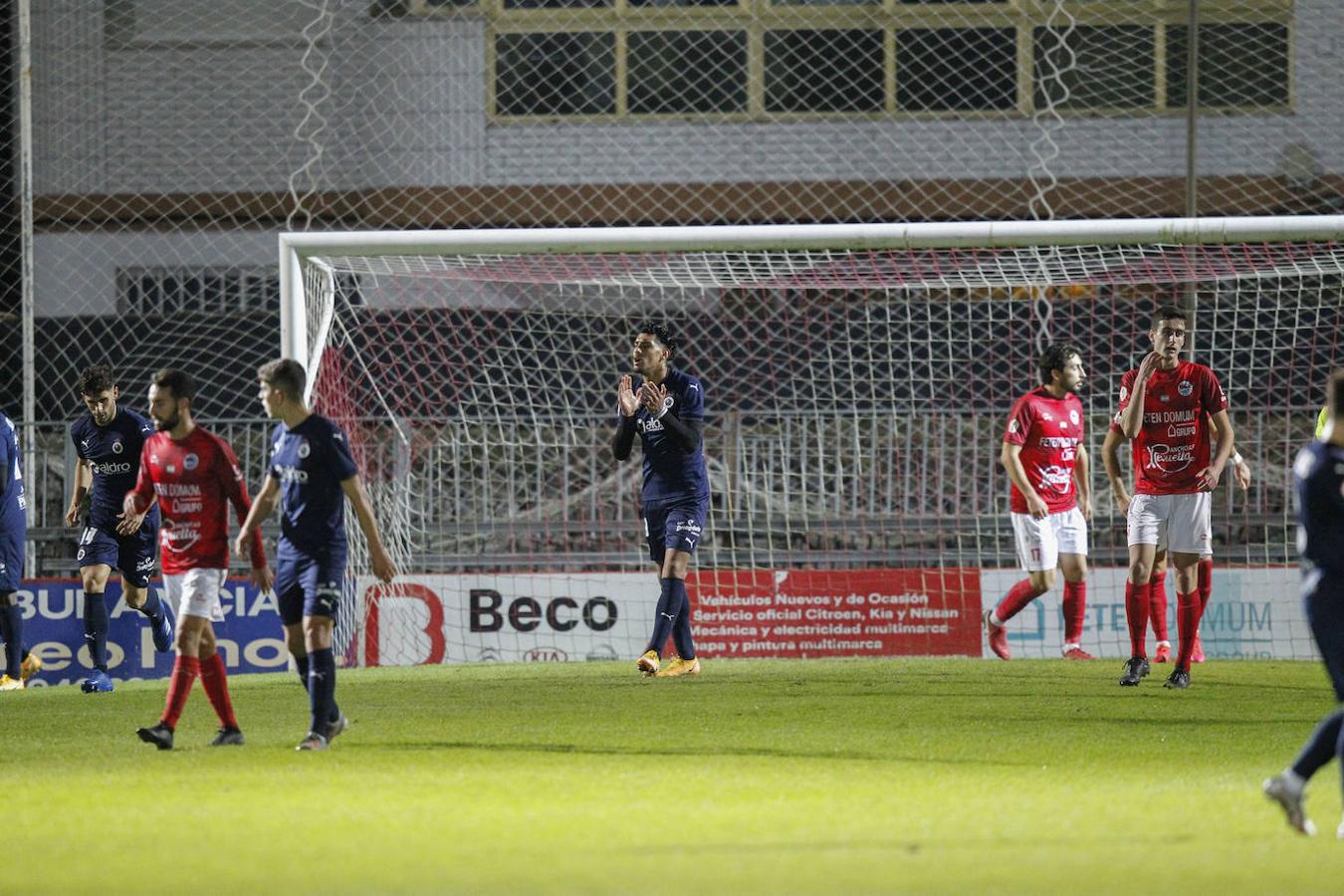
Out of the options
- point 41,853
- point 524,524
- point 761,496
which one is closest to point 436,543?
point 524,524

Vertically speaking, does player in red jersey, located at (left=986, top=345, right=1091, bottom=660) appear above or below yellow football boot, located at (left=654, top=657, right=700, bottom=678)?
above

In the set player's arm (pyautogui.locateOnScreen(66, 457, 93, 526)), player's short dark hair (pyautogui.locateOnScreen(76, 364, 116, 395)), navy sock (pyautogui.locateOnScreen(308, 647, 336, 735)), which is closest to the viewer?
navy sock (pyautogui.locateOnScreen(308, 647, 336, 735))

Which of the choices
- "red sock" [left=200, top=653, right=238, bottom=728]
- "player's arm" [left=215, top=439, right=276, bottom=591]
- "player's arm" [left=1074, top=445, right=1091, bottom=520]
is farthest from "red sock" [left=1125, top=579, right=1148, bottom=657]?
"red sock" [left=200, top=653, right=238, bottom=728]

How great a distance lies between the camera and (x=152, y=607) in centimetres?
1174

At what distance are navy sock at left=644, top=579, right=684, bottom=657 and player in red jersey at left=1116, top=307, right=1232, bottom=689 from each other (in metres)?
2.70

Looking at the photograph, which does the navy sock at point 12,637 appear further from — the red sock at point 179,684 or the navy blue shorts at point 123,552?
the red sock at point 179,684

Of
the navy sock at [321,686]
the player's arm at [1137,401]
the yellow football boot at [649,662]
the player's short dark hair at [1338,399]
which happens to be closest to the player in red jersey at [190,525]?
the navy sock at [321,686]

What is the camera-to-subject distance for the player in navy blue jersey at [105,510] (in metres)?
11.2

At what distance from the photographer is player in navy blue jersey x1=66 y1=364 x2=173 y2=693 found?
11.2 meters

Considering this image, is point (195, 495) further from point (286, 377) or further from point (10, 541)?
point (10, 541)

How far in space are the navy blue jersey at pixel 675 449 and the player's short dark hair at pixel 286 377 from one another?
10.9ft

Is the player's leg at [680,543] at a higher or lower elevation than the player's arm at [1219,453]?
lower

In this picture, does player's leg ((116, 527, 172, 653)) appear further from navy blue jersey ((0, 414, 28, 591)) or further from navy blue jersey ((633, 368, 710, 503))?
navy blue jersey ((633, 368, 710, 503))

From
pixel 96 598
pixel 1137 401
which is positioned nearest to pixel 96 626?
pixel 96 598
